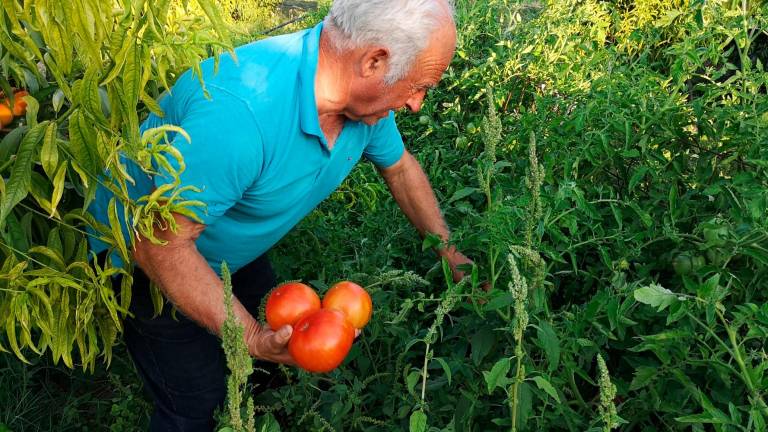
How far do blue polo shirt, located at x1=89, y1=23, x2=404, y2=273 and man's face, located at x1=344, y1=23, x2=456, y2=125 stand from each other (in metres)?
0.12

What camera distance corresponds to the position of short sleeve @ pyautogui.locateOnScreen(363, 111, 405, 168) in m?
2.18

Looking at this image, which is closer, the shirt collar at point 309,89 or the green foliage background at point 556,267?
the green foliage background at point 556,267

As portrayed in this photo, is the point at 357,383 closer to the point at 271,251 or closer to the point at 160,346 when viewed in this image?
the point at 160,346

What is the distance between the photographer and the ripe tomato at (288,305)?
1.76m

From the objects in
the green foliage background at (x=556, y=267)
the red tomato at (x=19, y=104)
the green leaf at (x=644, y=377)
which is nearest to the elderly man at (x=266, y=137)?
the green foliage background at (x=556, y=267)

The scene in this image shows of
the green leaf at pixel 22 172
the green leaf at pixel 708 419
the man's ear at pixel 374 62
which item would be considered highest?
the green leaf at pixel 22 172

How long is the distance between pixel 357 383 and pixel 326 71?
0.74 m

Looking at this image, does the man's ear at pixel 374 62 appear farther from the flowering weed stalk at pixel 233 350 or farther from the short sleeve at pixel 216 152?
the flowering weed stalk at pixel 233 350

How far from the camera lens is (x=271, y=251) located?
9.14 ft

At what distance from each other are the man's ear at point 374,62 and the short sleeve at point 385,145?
0.37m

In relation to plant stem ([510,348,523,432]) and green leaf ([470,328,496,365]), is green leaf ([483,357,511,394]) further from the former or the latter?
green leaf ([470,328,496,365])

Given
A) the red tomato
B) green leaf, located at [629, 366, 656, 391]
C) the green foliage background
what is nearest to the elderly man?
the green foliage background

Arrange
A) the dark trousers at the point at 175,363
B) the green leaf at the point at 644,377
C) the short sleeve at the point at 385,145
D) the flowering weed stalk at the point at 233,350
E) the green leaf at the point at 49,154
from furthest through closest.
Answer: the short sleeve at the point at 385,145 < the dark trousers at the point at 175,363 < the green leaf at the point at 644,377 < the green leaf at the point at 49,154 < the flowering weed stalk at the point at 233,350

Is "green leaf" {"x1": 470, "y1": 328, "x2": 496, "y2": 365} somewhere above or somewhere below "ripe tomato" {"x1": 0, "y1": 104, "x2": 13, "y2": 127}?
below
